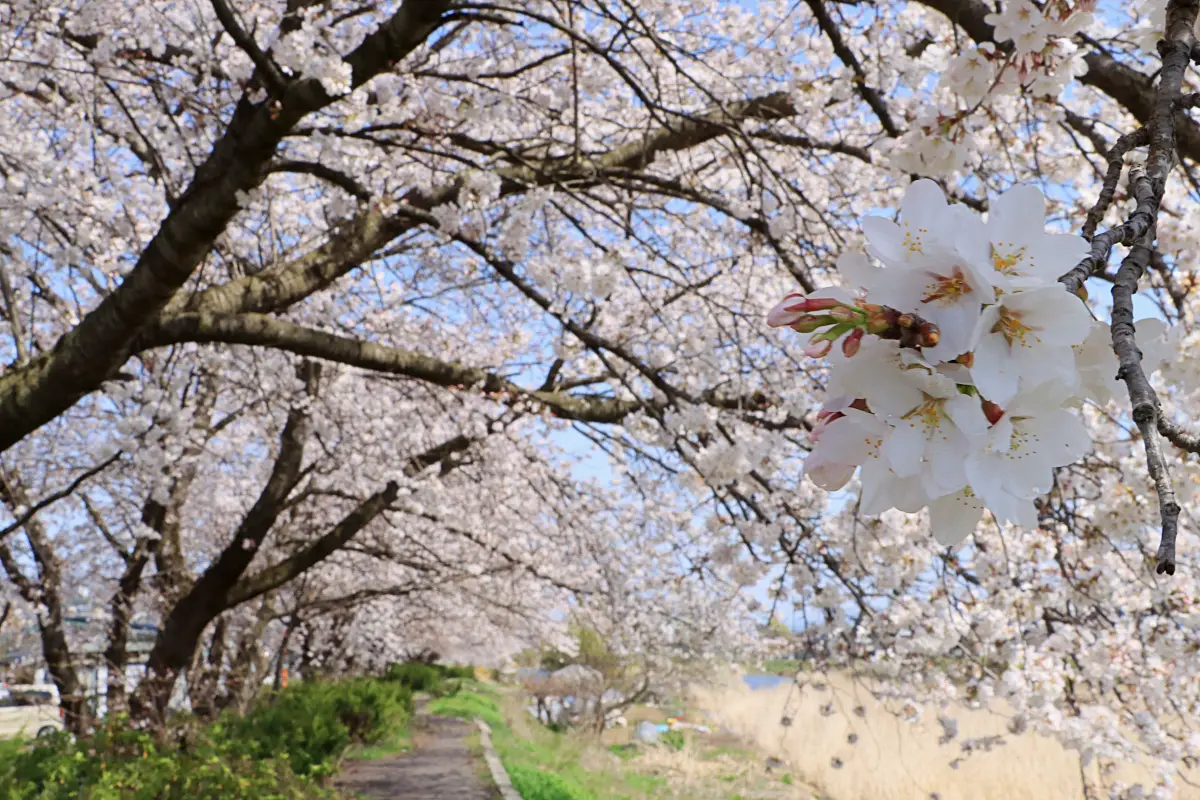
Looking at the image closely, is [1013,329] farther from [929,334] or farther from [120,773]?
[120,773]

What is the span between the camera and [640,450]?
15.3 feet

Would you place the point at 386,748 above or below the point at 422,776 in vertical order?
above

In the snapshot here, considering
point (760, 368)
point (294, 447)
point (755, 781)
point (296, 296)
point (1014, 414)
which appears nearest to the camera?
point (1014, 414)

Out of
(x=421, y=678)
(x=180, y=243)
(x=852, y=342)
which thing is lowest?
(x=421, y=678)

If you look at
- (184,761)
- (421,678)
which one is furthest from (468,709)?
(184,761)

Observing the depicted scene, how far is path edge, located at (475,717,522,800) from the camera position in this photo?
8411 mm

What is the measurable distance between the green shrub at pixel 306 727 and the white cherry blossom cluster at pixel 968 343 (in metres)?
5.59

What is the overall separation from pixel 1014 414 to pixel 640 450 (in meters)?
3.95

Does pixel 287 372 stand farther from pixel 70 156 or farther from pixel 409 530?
pixel 409 530

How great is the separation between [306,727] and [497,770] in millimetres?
3006

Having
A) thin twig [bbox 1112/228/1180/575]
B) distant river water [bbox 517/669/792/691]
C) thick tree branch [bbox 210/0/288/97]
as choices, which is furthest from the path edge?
thin twig [bbox 1112/228/1180/575]

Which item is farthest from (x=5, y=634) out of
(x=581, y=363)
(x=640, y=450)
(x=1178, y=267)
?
(x=1178, y=267)

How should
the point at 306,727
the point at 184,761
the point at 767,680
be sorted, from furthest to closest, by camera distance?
the point at 767,680 < the point at 306,727 < the point at 184,761

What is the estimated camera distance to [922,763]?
10.9 m
